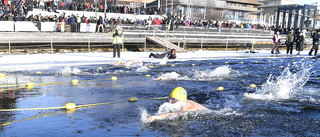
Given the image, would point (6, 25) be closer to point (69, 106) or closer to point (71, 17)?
point (71, 17)

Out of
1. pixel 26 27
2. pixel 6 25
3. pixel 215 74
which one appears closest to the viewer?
pixel 215 74

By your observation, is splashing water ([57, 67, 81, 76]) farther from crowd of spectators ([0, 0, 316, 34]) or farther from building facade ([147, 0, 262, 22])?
building facade ([147, 0, 262, 22])

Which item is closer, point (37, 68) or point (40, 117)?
point (40, 117)

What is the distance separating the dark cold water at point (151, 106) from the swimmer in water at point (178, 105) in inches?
5.1

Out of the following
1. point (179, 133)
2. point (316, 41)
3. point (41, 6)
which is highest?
point (41, 6)

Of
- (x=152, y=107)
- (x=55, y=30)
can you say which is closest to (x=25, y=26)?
(x=55, y=30)

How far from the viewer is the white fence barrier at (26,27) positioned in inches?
898

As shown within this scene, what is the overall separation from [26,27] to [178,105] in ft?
64.7

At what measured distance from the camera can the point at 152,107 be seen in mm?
8023

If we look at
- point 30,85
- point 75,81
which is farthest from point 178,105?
point 30,85

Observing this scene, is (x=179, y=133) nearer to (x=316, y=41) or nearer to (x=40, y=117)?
(x=40, y=117)

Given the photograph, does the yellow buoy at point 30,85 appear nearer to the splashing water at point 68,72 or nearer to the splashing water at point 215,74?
the splashing water at point 68,72

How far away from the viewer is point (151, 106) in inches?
320

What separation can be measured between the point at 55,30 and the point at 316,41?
20614 mm
